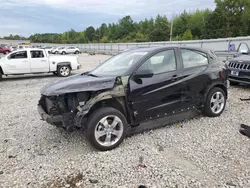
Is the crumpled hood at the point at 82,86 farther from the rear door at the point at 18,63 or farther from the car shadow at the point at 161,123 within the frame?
the rear door at the point at 18,63

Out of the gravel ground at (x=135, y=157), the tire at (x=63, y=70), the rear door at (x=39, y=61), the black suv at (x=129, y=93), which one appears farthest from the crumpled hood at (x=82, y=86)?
the tire at (x=63, y=70)

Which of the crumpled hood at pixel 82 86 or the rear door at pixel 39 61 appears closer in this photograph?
the crumpled hood at pixel 82 86

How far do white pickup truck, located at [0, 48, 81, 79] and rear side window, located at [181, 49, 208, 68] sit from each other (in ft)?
29.4

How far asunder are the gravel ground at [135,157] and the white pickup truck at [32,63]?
7.12 metres

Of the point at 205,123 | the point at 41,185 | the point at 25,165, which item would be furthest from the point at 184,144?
the point at 25,165

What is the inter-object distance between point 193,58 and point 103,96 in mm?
2270

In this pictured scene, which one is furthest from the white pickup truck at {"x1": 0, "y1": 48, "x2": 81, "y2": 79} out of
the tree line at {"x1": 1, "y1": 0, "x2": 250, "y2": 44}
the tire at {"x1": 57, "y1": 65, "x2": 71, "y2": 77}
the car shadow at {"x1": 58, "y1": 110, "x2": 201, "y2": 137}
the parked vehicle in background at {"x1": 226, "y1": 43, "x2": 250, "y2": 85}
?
the tree line at {"x1": 1, "y1": 0, "x2": 250, "y2": 44}

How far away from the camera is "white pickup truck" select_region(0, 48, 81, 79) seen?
10.9 metres

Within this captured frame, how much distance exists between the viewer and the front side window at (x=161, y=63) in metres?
3.95

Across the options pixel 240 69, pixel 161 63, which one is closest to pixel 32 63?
pixel 161 63

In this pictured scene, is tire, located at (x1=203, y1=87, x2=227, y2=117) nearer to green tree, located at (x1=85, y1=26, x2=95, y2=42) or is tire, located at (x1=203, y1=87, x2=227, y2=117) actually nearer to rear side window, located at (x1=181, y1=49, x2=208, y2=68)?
rear side window, located at (x1=181, y1=49, x2=208, y2=68)

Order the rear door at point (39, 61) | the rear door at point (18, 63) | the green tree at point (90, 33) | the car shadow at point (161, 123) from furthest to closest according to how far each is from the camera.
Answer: the green tree at point (90, 33) < the rear door at point (39, 61) < the rear door at point (18, 63) < the car shadow at point (161, 123)

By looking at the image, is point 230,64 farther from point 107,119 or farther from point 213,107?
point 107,119

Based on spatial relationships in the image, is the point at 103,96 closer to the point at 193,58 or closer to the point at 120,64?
the point at 120,64
